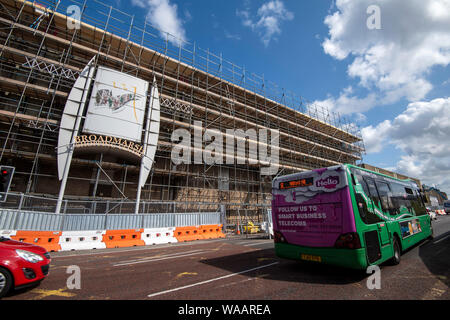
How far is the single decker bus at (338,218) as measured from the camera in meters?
4.12

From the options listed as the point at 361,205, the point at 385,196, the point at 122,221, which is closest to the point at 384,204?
the point at 385,196

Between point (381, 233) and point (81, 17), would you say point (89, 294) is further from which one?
point (81, 17)

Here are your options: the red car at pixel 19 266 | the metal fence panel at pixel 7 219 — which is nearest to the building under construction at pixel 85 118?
the metal fence panel at pixel 7 219

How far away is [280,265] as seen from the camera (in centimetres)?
568

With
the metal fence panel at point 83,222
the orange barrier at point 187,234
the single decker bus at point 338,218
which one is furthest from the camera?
the orange barrier at point 187,234

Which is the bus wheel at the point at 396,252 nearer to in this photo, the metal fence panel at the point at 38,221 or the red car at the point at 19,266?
the red car at the point at 19,266

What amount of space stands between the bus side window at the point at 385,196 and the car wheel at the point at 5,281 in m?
8.03

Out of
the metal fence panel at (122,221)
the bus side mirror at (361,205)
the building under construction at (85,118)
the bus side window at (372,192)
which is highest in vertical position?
the building under construction at (85,118)

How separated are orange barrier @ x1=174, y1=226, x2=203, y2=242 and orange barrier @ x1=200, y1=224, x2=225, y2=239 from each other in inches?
12.6

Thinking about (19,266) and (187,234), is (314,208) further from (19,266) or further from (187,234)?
(187,234)

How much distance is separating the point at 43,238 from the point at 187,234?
690 cm

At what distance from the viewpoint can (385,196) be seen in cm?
568
